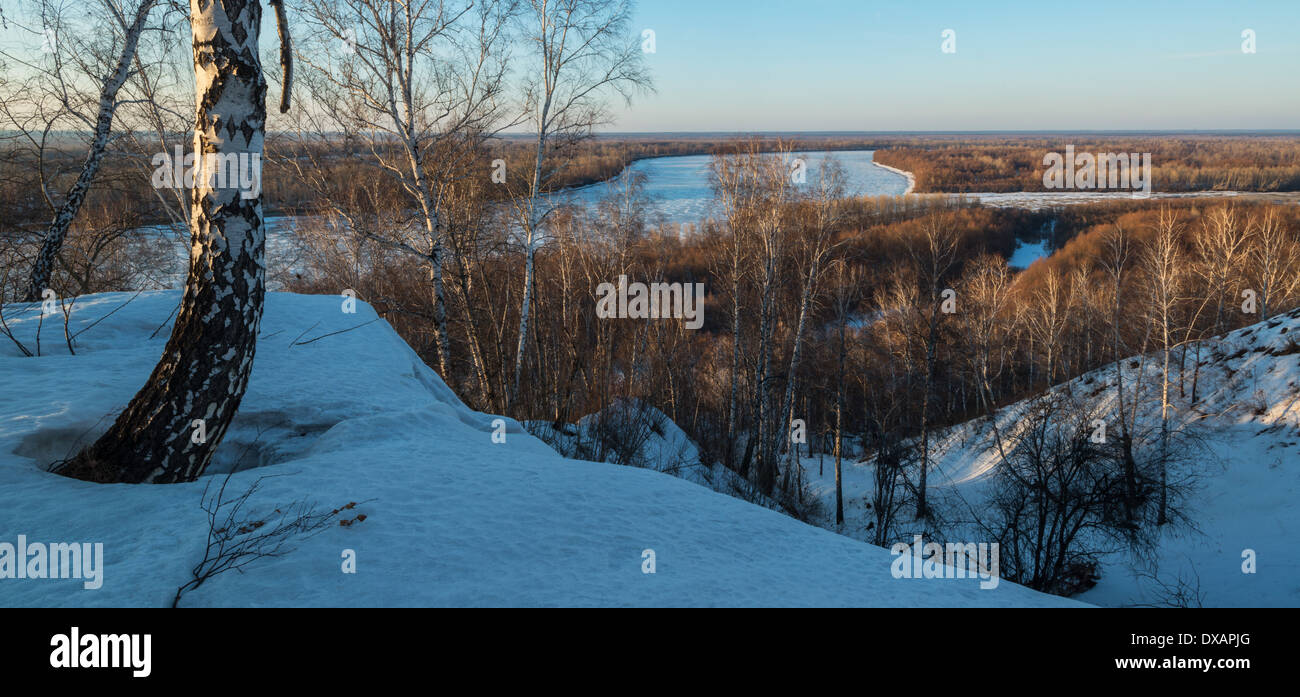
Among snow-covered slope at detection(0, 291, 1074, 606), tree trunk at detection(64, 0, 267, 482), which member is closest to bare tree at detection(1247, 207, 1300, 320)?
snow-covered slope at detection(0, 291, 1074, 606)

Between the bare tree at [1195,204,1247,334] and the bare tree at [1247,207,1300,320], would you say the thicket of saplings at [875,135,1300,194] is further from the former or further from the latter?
the bare tree at [1195,204,1247,334]

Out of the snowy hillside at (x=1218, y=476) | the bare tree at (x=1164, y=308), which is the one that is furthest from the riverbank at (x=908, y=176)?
the bare tree at (x=1164, y=308)

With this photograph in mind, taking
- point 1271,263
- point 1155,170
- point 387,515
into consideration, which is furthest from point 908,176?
point 387,515

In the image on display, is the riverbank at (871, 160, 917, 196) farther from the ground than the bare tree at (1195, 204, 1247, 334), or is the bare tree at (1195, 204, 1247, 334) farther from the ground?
the riverbank at (871, 160, 917, 196)

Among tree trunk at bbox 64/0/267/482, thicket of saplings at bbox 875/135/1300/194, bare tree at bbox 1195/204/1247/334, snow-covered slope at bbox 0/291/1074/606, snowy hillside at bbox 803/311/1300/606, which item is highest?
thicket of saplings at bbox 875/135/1300/194

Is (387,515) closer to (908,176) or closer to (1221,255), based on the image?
(1221,255)
